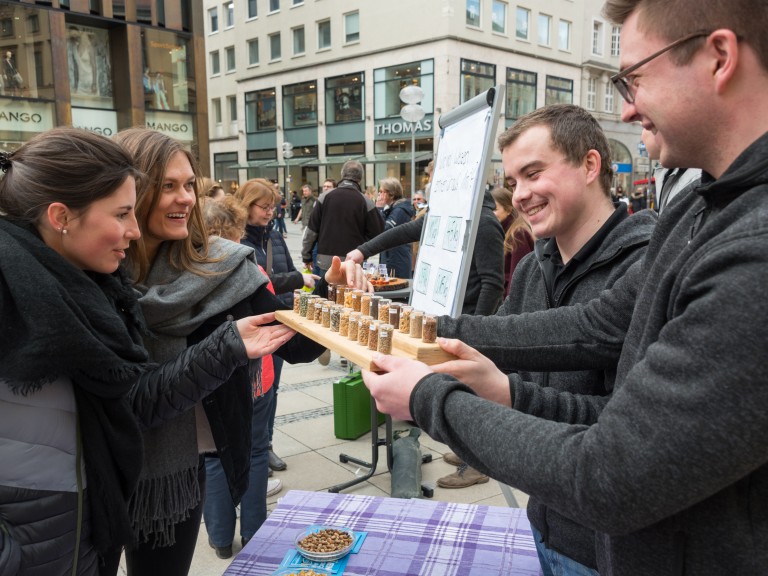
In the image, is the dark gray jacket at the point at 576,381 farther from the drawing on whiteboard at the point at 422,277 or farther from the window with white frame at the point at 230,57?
the window with white frame at the point at 230,57

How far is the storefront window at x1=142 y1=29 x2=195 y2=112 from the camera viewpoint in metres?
14.5

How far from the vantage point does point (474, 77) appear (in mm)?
31109

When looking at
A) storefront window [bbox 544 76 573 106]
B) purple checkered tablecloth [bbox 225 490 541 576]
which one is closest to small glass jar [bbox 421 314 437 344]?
purple checkered tablecloth [bbox 225 490 541 576]

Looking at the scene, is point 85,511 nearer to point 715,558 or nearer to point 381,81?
point 715,558

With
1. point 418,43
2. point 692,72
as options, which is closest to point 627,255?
point 692,72

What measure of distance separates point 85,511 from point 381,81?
33234 millimetres

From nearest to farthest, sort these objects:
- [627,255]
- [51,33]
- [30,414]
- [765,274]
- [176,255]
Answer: [765,274]
[30,414]
[627,255]
[176,255]
[51,33]

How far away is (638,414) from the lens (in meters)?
0.84

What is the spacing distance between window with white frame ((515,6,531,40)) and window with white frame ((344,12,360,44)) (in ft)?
30.0

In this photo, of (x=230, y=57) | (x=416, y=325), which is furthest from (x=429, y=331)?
(x=230, y=57)

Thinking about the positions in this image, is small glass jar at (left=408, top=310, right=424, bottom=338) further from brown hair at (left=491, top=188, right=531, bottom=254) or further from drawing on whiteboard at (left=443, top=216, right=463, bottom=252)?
brown hair at (left=491, top=188, right=531, bottom=254)

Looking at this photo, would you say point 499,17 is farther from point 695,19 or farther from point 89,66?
point 695,19

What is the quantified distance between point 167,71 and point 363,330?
607 inches

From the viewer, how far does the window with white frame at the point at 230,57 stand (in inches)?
1623
